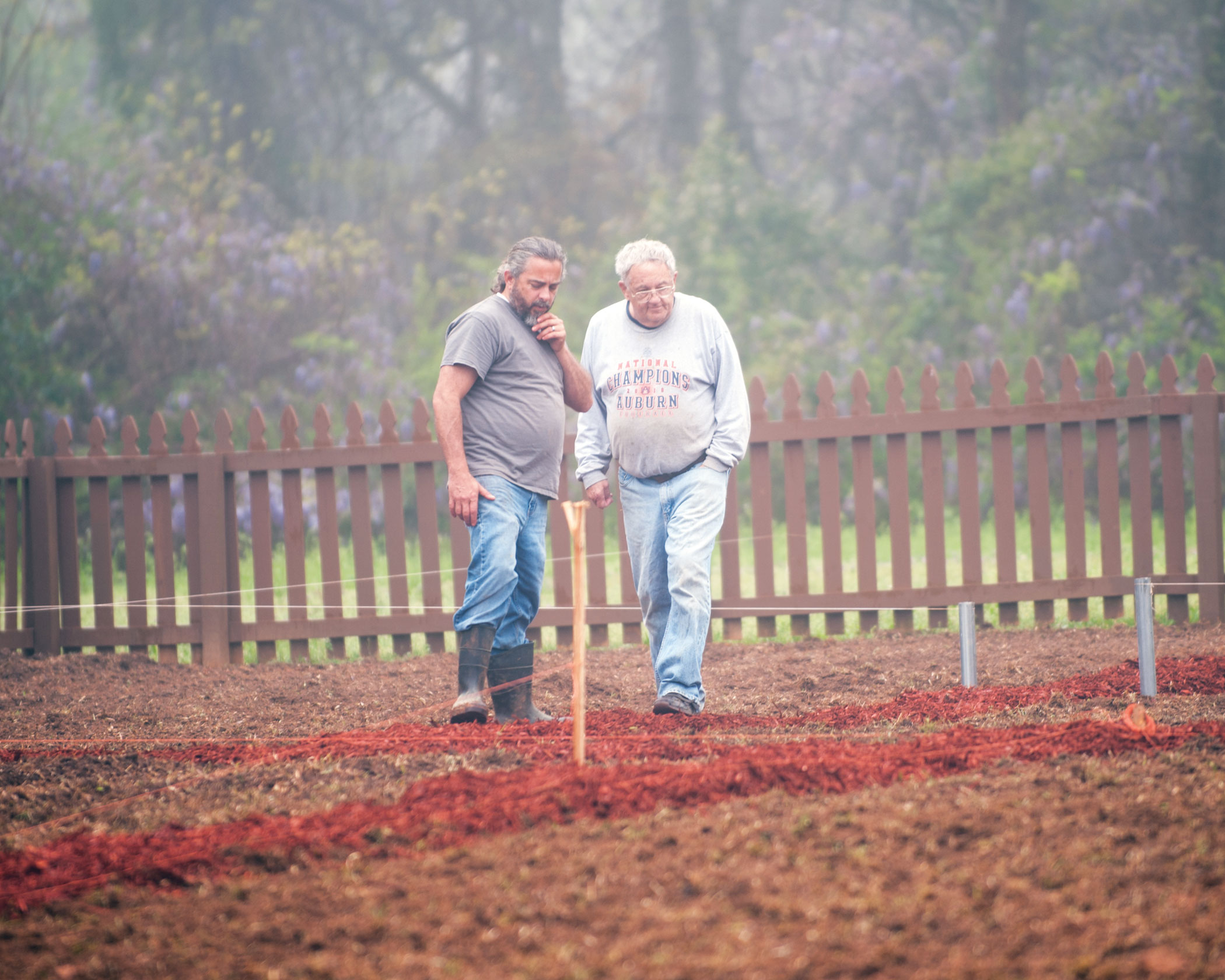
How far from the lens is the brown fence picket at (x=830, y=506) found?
6.09 meters

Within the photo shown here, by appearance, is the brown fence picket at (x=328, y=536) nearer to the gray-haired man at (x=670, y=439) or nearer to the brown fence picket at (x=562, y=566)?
the brown fence picket at (x=562, y=566)

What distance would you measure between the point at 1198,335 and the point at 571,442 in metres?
7.75

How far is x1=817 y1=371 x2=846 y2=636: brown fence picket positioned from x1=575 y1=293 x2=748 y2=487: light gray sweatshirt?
192cm

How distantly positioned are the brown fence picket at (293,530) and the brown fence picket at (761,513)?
8.34 ft

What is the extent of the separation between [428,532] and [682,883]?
403 centimetres

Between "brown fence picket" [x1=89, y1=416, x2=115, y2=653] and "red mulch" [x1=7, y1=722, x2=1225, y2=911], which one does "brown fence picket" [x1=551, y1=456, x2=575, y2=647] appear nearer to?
"brown fence picket" [x1=89, y1=416, x2=115, y2=653]

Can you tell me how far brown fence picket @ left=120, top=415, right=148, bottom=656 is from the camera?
623cm

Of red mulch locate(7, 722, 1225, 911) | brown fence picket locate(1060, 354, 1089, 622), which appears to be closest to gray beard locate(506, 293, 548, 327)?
red mulch locate(7, 722, 1225, 911)

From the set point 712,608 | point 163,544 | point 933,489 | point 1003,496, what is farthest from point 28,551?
point 1003,496

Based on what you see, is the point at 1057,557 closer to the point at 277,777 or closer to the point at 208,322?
the point at 277,777

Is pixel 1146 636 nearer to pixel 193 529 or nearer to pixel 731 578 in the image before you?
pixel 731 578

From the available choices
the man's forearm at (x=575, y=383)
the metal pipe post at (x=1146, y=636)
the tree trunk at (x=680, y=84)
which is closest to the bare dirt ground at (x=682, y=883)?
the metal pipe post at (x=1146, y=636)

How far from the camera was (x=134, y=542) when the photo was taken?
6305 millimetres

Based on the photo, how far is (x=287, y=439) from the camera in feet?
20.5
